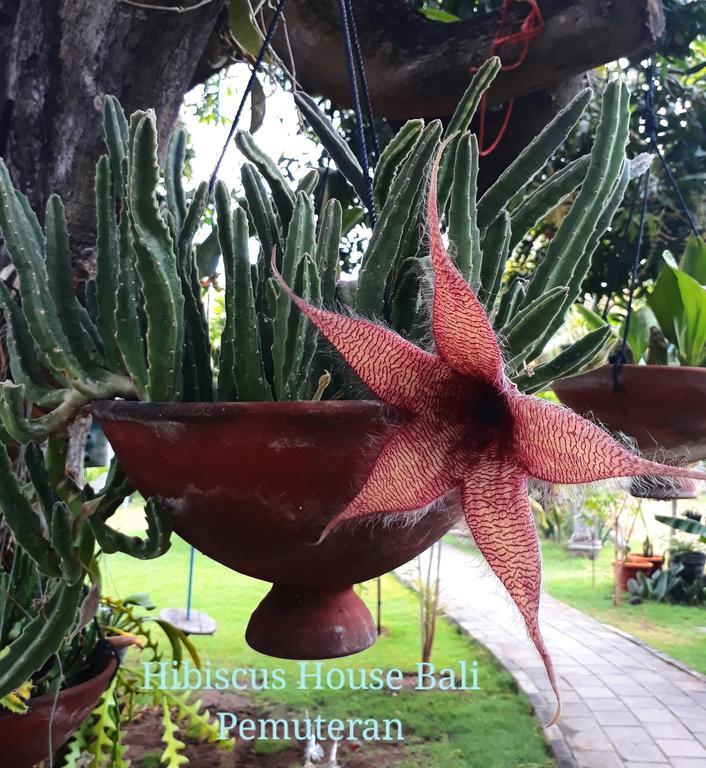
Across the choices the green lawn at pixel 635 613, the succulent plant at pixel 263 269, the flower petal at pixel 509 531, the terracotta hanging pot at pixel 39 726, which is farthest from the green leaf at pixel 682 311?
the green lawn at pixel 635 613

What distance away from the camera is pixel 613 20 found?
3.64ft

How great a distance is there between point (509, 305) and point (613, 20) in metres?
0.76

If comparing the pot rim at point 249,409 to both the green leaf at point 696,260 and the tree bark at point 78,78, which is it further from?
the green leaf at point 696,260

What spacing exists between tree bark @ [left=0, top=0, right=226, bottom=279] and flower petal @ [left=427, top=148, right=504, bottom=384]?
66 cm

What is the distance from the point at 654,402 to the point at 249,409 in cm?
67

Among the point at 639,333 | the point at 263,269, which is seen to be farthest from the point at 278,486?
the point at 639,333

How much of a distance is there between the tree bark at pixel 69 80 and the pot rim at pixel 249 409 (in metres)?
0.52

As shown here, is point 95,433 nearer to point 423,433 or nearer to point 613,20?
point 423,433

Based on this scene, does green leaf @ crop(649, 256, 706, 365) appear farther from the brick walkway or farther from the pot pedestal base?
the brick walkway

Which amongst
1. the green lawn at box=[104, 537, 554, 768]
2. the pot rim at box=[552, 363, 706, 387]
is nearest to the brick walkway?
the green lawn at box=[104, 537, 554, 768]

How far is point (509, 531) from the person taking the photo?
331mm

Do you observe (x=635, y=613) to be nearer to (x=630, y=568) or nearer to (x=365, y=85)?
(x=630, y=568)

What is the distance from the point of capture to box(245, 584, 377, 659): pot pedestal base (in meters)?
0.51

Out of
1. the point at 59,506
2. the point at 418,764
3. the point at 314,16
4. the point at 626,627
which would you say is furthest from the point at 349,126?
the point at 626,627
